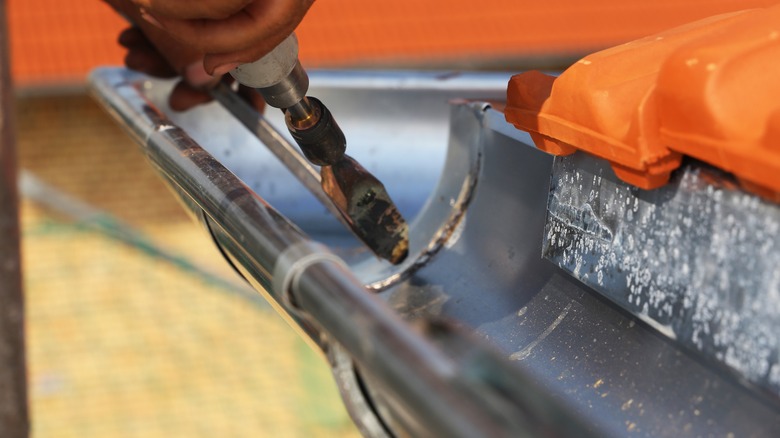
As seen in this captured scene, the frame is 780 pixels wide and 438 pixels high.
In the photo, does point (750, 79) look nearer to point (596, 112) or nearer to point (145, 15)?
point (596, 112)

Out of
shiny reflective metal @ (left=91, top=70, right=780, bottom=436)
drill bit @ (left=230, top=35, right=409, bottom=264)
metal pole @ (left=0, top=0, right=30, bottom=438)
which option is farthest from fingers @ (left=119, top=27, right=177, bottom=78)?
drill bit @ (left=230, top=35, right=409, bottom=264)

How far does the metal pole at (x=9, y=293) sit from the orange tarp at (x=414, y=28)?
9.59ft

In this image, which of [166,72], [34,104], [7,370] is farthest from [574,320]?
[34,104]

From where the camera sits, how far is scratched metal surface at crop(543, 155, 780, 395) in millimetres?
788

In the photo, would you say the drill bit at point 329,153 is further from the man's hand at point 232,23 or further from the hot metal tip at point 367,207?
the man's hand at point 232,23

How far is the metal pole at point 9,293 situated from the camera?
202 cm

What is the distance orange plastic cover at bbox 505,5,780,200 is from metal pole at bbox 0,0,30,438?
1.39 m

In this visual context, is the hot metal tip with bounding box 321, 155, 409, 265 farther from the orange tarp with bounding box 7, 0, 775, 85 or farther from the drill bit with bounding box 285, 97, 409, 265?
the orange tarp with bounding box 7, 0, 775, 85

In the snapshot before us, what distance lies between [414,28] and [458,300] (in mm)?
4080

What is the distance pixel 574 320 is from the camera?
1.12 m

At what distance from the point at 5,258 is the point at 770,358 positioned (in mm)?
1728

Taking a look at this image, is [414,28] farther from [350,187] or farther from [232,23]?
[232,23]

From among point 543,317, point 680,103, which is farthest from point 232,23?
point 543,317

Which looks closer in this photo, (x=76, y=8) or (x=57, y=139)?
(x=76, y=8)
